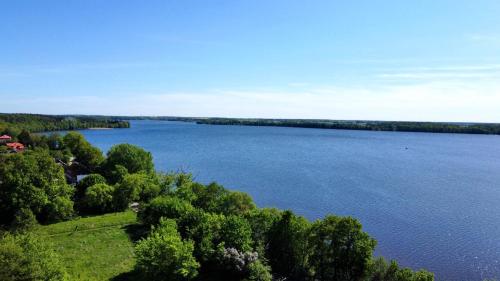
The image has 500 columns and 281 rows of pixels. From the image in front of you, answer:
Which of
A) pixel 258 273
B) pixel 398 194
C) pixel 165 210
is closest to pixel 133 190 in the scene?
pixel 165 210

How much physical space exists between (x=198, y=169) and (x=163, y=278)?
5799cm

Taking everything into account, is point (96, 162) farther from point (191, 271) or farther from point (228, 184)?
point (191, 271)

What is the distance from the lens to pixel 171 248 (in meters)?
23.5

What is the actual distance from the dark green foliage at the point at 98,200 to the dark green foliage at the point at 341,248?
25175 millimetres

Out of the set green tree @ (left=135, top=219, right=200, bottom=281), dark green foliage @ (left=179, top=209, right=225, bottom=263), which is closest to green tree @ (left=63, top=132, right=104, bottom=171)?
dark green foliage @ (left=179, top=209, right=225, bottom=263)

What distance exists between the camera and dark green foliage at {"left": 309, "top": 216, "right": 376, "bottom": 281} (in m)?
26.2

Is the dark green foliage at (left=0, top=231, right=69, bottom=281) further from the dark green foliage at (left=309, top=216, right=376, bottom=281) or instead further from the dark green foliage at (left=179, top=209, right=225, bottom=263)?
the dark green foliage at (left=309, top=216, right=376, bottom=281)

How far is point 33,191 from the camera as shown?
3694cm

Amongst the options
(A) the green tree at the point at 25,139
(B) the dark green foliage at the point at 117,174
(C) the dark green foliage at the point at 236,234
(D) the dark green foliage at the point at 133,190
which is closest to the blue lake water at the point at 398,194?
(D) the dark green foliage at the point at 133,190

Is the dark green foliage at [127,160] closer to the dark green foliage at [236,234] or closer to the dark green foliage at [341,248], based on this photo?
the dark green foliage at [236,234]

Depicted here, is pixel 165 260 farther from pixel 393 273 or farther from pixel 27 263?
pixel 393 273

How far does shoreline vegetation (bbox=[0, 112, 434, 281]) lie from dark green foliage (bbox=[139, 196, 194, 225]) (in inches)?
3.5

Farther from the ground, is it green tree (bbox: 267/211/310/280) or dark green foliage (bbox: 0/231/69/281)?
dark green foliage (bbox: 0/231/69/281)

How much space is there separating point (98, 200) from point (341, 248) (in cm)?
2768
